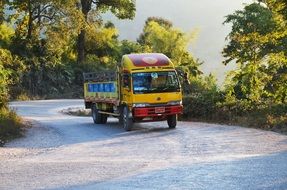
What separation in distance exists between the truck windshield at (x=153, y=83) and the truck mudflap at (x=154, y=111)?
694mm

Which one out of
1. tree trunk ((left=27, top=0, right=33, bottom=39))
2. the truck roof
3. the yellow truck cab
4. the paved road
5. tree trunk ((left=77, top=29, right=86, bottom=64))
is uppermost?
tree trunk ((left=27, top=0, right=33, bottom=39))

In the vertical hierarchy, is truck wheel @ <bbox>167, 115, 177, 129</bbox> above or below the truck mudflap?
below

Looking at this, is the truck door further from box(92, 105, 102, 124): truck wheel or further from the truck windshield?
box(92, 105, 102, 124): truck wheel

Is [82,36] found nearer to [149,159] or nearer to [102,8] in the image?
[102,8]

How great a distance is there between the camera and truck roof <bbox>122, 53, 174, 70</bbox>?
22641 mm

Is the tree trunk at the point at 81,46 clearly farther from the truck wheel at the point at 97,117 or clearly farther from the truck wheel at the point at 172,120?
the truck wheel at the point at 172,120

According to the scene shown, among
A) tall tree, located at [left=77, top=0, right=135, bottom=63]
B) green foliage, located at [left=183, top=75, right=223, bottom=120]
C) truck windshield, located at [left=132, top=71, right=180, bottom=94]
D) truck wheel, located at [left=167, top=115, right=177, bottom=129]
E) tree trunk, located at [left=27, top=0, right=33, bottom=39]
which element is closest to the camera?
truck windshield, located at [left=132, top=71, right=180, bottom=94]

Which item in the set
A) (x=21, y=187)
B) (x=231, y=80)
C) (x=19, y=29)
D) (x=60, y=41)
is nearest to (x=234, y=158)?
(x=21, y=187)

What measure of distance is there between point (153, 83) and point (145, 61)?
107cm

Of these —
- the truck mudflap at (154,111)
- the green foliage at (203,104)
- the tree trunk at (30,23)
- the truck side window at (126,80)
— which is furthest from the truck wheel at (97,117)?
the tree trunk at (30,23)

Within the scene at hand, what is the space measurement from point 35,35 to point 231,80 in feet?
117

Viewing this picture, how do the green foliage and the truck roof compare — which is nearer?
the truck roof

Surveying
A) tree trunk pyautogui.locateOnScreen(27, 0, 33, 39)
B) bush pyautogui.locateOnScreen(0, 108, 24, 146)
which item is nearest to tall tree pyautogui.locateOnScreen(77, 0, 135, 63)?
tree trunk pyautogui.locateOnScreen(27, 0, 33, 39)

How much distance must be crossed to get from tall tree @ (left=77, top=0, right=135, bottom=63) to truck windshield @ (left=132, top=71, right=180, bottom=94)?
41.5 metres
